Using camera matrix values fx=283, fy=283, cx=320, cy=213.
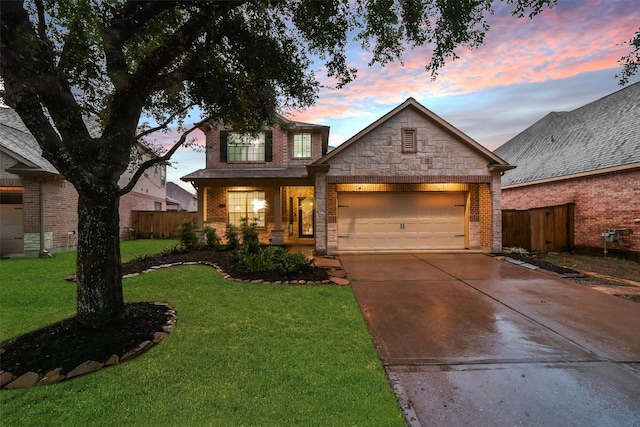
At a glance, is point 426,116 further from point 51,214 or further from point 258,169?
point 51,214

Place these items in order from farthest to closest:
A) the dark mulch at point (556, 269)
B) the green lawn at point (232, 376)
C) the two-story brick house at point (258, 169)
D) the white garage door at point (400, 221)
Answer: the two-story brick house at point (258, 169) → the white garage door at point (400, 221) → the dark mulch at point (556, 269) → the green lawn at point (232, 376)

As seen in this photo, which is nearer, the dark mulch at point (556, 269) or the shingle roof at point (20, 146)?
the dark mulch at point (556, 269)

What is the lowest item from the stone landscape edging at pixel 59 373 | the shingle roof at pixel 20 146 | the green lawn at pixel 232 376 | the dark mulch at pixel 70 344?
the green lawn at pixel 232 376

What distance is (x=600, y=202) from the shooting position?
11.2 m

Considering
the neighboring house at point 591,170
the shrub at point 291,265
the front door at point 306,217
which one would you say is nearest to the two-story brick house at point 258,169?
the front door at point 306,217

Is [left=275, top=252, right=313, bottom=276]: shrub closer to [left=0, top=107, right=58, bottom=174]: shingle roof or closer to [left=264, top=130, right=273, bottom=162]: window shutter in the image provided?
[left=264, top=130, right=273, bottom=162]: window shutter

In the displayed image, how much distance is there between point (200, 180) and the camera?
12391 mm

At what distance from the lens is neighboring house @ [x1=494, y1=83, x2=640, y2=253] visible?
10281 millimetres

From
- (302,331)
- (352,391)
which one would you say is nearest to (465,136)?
(302,331)

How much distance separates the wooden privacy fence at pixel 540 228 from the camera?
39.3ft

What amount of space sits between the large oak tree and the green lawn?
125 cm

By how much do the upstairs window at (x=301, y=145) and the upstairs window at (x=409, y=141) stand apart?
5.47 m

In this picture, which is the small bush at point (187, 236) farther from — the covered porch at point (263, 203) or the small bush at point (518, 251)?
the small bush at point (518, 251)

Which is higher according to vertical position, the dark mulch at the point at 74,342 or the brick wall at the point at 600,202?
the brick wall at the point at 600,202
